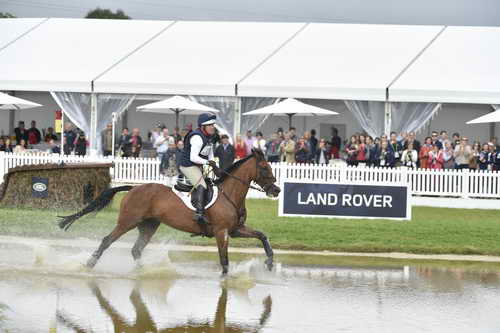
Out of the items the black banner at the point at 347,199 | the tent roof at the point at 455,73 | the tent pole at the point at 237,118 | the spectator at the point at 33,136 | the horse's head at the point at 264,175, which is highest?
the tent roof at the point at 455,73

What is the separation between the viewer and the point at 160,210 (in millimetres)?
13875

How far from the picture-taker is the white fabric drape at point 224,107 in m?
33.5

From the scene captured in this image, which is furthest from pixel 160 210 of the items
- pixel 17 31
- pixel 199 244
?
pixel 17 31

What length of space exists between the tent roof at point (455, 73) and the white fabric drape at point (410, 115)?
473 millimetres

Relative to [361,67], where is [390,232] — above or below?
below

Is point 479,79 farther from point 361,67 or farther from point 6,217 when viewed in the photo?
point 6,217

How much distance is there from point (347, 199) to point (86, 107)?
16.2 metres

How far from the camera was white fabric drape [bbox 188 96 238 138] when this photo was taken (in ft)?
110

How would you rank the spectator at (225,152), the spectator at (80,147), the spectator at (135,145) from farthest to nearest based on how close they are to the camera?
1. the spectator at (80,147)
2. the spectator at (135,145)
3. the spectator at (225,152)

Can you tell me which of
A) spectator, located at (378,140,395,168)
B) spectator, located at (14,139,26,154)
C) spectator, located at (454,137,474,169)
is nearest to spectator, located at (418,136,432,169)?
spectator, located at (454,137,474,169)

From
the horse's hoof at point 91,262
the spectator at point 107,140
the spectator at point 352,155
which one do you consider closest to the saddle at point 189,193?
the horse's hoof at point 91,262

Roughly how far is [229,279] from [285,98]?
20261 mm

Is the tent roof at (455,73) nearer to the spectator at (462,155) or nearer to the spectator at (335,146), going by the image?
the spectator at (335,146)

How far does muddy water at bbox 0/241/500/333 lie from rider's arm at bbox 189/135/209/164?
165cm
